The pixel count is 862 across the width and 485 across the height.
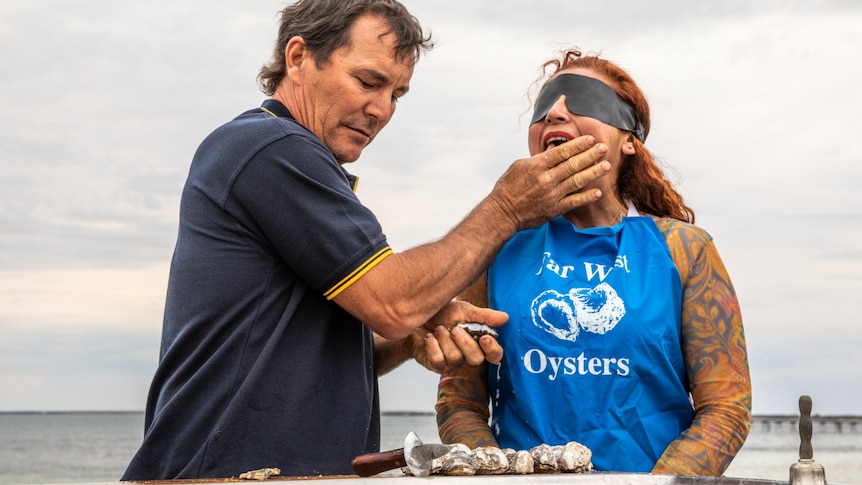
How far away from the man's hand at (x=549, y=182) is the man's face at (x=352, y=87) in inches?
24.3

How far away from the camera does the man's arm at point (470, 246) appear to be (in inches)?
135

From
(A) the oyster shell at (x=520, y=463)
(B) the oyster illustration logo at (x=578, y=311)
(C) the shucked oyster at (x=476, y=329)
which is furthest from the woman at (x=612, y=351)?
(A) the oyster shell at (x=520, y=463)

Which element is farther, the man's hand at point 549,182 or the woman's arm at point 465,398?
the woman's arm at point 465,398

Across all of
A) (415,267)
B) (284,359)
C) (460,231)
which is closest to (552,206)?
(460,231)

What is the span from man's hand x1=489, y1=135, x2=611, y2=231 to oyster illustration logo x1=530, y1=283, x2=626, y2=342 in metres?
0.33

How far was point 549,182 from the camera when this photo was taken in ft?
12.9

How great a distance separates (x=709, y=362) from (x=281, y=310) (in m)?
1.71

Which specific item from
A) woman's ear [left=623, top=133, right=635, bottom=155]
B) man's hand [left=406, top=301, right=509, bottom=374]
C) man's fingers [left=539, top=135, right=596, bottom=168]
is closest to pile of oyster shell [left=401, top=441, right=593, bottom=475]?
man's hand [left=406, top=301, right=509, bottom=374]

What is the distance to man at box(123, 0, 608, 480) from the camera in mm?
3346

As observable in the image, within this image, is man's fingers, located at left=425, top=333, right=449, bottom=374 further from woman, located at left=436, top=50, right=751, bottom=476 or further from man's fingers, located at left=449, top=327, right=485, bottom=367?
woman, located at left=436, top=50, right=751, bottom=476

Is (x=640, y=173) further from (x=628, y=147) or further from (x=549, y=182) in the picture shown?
(x=549, y=182)

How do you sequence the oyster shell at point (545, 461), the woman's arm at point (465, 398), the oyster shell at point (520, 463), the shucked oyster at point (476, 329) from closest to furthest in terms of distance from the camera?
the oyster shell at point (520, 463) < the oyster shell at point (545, 461) < the shucked oyster at point (476, 329) < the woman's arm at point (465, 398)

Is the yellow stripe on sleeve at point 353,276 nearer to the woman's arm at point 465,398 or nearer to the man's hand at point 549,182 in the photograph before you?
the man's hand at point 549,182

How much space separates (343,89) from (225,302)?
3.47 feet
